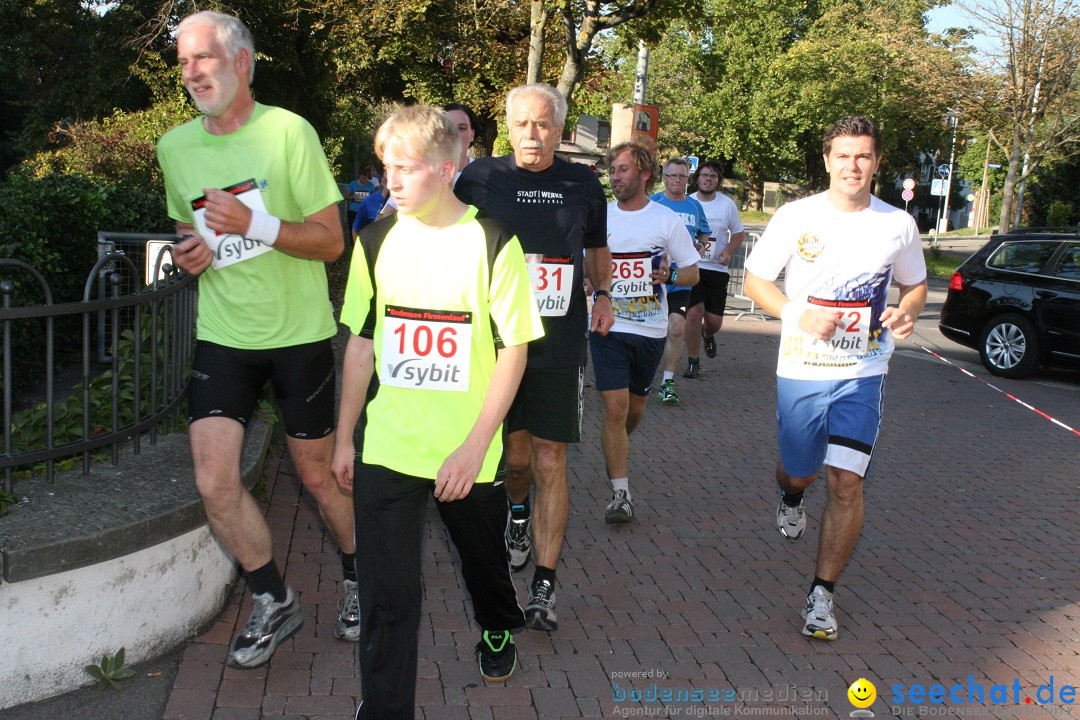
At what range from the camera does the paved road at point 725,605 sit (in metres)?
3.74

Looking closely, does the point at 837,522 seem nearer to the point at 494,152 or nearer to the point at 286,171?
the point at 286,171

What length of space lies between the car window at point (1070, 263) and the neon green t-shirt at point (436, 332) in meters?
10.7

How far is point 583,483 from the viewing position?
6.57 meters

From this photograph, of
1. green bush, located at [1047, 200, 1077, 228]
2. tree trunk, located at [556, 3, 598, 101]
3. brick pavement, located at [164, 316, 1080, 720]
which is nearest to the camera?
brick pavement, located at [164, 316, 1080, 720]

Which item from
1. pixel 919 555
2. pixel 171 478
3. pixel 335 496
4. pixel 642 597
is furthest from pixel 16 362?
pixel 919 555

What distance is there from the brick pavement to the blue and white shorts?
0.71 m

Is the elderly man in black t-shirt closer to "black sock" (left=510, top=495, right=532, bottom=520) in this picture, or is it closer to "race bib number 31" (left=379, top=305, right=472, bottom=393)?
"black sock" (left=510, top=495, right=532, bottom=520)

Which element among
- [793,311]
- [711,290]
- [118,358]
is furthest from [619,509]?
[711,290]

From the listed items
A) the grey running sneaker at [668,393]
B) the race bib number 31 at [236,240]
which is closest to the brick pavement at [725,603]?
the grey running sneaker at [668,393]

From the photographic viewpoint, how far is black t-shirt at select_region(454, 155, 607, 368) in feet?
14.2

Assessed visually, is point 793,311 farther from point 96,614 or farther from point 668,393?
point 668,393

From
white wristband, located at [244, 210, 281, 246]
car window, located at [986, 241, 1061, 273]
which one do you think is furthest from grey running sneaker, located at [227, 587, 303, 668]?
car window, located at [986, 241, 1061, 273]

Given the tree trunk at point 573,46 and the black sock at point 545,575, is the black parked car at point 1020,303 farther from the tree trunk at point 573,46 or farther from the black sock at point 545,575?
the black sock at point 545,575

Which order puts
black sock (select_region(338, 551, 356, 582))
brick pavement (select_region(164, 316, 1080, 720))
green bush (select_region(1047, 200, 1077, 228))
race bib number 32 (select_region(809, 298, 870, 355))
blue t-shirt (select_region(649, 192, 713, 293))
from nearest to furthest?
brick pavement (select_region(164, 316, 1080, 720)) → black sock (select_region(338, 551, 356, 582)) → race bib number 32 (select_region(809, 298, 870, 355)) → blue t-shirt (select_region(649, 192, 713, 293)) → green bush (select_region(1047, 200, 1077, 228))
